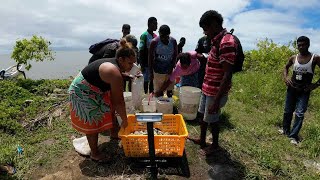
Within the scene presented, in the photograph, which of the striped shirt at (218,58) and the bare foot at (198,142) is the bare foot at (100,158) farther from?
the striped shirt at (218,58)

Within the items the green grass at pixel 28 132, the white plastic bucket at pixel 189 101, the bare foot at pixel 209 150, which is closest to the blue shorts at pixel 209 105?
the bare foot at pixel 209 150

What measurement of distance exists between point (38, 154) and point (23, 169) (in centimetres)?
44

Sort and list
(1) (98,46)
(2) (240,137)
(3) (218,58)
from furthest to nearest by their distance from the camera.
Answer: (2) (240,137), (1) (98,46), (3) (218,58)

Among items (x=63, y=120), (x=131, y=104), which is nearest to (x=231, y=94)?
(x=131, y=104)

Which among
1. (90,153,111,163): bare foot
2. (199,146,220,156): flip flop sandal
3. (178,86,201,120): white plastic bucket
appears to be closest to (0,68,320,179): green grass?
(199,146,220,156): flip flop sandal

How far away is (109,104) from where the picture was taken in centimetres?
416

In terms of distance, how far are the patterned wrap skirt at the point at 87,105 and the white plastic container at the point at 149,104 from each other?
1686 mm

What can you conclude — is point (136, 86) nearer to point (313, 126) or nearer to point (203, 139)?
point (203, 139)

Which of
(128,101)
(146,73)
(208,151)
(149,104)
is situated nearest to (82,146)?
(128,101)

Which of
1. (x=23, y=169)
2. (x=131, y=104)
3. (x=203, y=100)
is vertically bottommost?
(x=23, y=169)

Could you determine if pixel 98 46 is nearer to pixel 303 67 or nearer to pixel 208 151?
pixel 208 151

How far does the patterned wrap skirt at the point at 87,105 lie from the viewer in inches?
154

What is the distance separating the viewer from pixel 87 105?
395cm

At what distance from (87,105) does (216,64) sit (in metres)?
1.71
